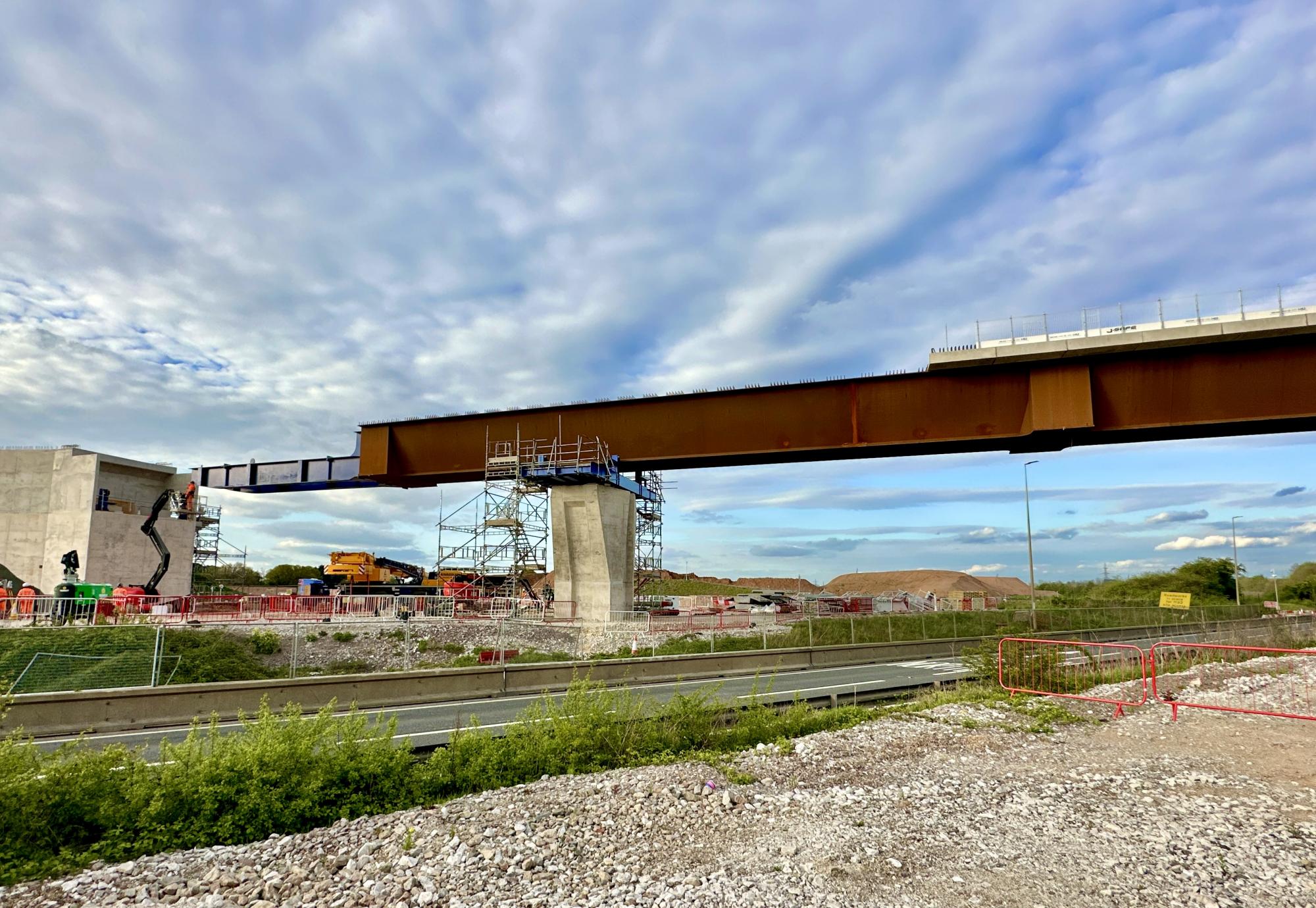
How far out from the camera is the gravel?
5.48m

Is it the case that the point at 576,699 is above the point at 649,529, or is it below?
below

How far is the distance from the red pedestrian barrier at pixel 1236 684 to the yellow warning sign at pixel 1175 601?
890 inches

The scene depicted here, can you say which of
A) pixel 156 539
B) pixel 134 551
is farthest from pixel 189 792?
pixel 134 551

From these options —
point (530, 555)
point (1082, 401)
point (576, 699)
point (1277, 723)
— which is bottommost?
point (1277, 723)

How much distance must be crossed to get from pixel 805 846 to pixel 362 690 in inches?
402

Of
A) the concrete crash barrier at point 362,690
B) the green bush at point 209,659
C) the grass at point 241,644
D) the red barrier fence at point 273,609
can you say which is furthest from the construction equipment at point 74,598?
the concrete crash barrier at point 362,690

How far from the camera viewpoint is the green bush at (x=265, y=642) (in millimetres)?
26688

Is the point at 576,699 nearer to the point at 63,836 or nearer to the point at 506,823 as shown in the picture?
the point at 506,823

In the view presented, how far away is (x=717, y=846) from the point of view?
20.8ft

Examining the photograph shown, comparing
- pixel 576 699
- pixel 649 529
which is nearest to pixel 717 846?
pixel 576 699

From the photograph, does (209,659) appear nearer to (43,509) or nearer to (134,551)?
(134,551)

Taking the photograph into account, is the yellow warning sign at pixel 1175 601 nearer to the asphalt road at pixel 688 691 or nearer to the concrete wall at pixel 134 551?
the asphalt road at pixel 688 691

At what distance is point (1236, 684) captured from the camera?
53.7 ft

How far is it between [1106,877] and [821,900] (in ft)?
7.87
